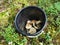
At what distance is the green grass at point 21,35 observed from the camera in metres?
2.96

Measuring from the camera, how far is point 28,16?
124 inches

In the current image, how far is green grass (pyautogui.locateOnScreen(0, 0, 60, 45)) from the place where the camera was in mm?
2961

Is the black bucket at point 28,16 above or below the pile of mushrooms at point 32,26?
above

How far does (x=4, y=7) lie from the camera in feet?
10.9

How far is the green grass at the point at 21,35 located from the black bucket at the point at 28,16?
0.39 ft

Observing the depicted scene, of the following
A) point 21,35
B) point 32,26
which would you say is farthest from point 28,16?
point 21,35

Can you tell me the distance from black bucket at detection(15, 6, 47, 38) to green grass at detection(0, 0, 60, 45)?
12 cm

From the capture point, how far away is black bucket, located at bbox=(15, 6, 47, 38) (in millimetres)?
2928

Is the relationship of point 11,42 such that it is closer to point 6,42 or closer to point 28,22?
point 6,42

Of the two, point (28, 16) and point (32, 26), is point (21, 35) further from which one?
point (28, 16)

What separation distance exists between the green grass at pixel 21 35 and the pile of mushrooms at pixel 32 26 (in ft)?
0.43

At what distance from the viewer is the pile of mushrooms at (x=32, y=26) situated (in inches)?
119

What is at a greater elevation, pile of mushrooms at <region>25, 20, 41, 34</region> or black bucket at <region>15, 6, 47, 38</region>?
black bucket at <region>15, 6, 47, 38</region>

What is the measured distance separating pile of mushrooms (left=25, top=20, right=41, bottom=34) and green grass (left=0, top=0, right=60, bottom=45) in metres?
0.13
